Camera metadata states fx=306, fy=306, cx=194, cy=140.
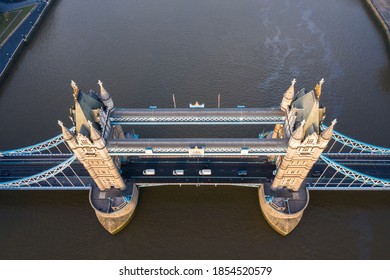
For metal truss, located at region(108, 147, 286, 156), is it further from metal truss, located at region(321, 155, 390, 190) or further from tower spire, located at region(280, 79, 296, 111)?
metal truss, located at region(321, 155, 390, 190)

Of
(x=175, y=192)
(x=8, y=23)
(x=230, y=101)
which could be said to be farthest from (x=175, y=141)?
(x=8, y=23)

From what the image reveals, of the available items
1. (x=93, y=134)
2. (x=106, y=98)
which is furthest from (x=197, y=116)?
(x=93, y=134)

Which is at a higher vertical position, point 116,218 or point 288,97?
point 288,97

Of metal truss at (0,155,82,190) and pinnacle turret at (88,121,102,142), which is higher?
pinnacle turret at (88,121,102,142)

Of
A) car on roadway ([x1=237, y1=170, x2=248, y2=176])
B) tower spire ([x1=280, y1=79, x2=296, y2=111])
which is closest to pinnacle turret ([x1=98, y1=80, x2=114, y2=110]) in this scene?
car on roadway ([x1=237, y1=170, x2=248, y2=176])

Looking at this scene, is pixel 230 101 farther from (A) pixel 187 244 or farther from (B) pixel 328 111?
→ (A) pixel 187 244

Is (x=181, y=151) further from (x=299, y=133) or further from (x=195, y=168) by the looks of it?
(x=299, y=133)
